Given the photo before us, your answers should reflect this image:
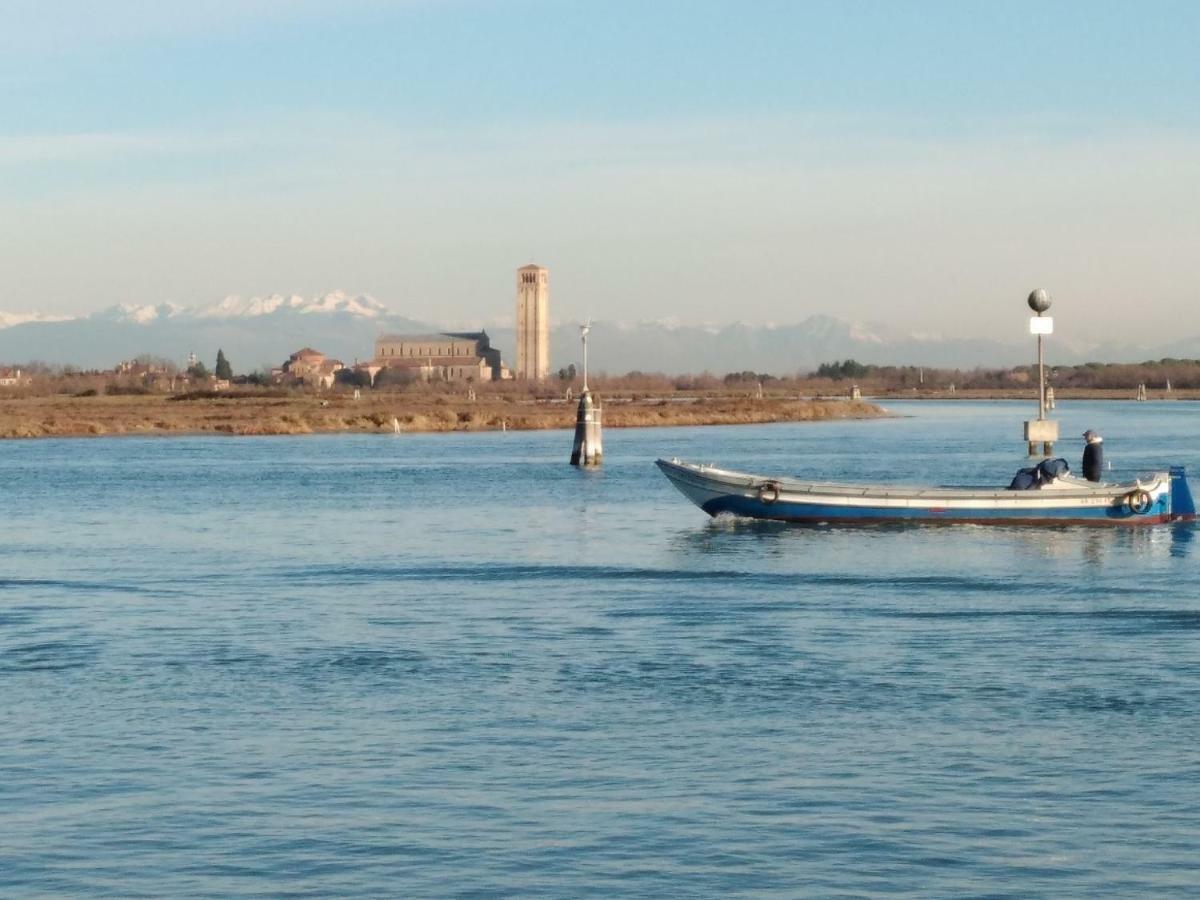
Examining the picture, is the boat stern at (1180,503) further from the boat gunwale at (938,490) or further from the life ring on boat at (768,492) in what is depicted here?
the life ring on boat at (768,492)

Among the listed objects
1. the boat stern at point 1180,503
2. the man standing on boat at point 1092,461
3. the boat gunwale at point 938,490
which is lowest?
the boat stern at point 1180,503

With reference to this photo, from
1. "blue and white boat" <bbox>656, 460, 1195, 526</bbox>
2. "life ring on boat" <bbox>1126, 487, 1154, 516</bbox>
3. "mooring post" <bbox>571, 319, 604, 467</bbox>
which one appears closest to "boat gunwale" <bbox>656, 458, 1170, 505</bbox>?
"blue and white boat" <bbox>656, 460, 1195, 526</bbox>

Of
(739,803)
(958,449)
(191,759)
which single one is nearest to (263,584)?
(191,759)

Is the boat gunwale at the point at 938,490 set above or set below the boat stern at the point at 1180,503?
above

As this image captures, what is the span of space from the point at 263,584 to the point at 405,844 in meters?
20.8

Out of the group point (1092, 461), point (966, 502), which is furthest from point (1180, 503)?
point (966, 502)

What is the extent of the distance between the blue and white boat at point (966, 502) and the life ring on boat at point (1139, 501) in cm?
2

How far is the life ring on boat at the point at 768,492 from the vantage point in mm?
47250

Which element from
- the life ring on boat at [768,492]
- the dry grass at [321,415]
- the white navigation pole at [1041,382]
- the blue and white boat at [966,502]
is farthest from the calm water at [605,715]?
the dry grass at [321,415]

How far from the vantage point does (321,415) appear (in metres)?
133

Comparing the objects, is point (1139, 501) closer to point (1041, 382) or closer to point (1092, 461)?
point (1092, 461)

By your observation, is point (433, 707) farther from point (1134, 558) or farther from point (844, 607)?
point (1134, 558)

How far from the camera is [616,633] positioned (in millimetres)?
28234

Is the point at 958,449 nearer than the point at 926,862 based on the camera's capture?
No
